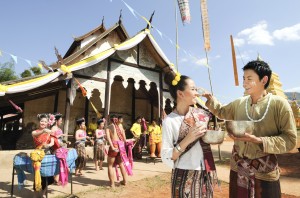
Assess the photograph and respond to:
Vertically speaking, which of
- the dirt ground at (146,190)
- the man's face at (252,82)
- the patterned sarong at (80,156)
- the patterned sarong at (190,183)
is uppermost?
the man's face at (252,82)

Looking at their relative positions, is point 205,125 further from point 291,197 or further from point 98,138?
point 98,138

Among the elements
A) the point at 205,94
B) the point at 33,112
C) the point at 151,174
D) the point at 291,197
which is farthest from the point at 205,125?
the point at 33,112

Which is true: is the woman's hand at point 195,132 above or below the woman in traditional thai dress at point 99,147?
above

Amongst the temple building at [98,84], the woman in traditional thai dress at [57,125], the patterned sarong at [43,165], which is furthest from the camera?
the temple building at [98,84]

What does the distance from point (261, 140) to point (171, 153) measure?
2.57 feet

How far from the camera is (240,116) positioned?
237cm

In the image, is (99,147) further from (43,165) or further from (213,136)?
(213,136)

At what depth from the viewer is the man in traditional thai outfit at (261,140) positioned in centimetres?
199

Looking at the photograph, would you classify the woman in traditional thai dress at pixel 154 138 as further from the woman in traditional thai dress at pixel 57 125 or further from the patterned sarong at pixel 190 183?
the patterned sarong at pixel 190 183

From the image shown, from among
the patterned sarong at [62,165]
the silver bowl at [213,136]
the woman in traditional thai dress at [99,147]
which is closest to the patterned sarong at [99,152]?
the woman in traditional thai dress at [99,147]

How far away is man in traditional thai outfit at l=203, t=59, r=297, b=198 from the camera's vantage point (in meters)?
1.99

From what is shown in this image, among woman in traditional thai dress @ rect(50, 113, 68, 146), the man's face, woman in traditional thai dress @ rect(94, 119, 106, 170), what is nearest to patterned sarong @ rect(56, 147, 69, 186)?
woman in traditional thai dress @ rect(50, 113, 68, 146)

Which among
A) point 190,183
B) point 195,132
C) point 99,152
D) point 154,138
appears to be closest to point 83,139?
point 99,152

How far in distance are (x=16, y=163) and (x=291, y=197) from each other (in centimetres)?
597
